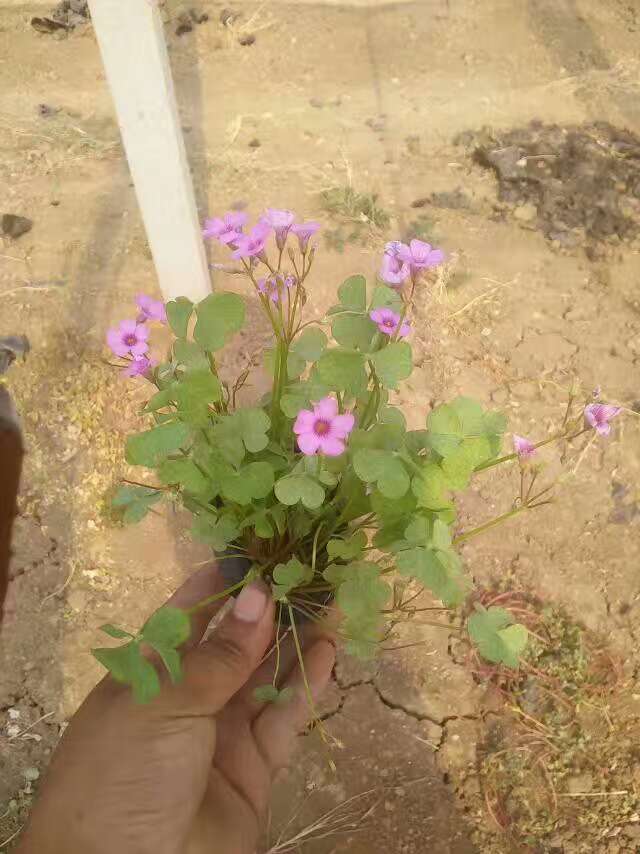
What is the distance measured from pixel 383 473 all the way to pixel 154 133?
1.19m

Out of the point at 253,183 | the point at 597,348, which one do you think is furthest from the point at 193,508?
Answer: the point at 253,183

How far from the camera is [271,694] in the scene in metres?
1.41

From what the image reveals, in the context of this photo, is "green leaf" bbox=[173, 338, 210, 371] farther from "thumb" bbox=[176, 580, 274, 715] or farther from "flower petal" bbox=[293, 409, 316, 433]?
"thumb" bbox=[176, 580, 274, 715]

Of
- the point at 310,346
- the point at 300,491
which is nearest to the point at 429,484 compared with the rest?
the point at 300,491

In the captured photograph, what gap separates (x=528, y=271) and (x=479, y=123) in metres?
0.93

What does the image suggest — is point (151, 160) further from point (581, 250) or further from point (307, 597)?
point (581, 250)

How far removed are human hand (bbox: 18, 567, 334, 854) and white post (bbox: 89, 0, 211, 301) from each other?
1.16 m

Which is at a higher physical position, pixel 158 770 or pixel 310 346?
pixel 310 346

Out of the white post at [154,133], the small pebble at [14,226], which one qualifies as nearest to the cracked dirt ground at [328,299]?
the small pebble at [14,226]

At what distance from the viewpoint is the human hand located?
1034 mm

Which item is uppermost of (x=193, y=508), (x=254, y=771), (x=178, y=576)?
(x=193, y=508)

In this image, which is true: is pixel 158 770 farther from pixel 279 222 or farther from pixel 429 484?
pixel 279 222

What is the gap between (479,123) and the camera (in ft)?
10.2

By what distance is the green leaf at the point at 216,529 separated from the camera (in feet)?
4.17
